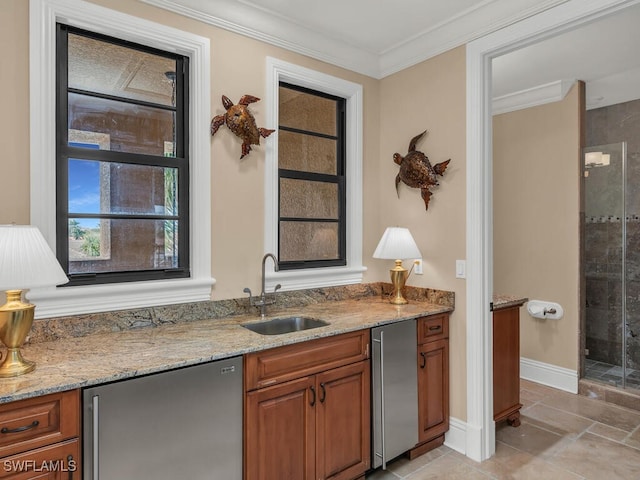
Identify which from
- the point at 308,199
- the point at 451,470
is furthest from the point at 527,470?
the point at 308,199

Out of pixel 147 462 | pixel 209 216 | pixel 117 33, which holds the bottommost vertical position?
pixel 147 462

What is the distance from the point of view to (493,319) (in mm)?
2668

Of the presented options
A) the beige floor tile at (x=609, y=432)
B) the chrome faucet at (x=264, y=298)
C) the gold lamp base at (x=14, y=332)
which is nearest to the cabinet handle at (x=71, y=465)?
the gold lamp base at (x=14, y=332)

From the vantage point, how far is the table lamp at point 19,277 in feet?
4.37

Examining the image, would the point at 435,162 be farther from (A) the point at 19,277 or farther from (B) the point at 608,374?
(B) the point at 608,374

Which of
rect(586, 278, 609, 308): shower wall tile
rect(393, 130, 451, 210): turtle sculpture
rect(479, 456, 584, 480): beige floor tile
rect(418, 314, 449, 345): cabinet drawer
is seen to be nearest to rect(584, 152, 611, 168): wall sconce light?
rect(586, 278, 609, 308): shower wall tile

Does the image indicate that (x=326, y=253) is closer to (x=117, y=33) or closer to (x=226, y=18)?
(x=226, y=18)

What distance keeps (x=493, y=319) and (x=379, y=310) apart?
808 millimetres

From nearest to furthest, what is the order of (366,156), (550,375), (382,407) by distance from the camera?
(382,407) → (366,156) → (550,375)

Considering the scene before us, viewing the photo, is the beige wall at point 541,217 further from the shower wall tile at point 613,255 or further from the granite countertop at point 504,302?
the granite countertop at point 504,302

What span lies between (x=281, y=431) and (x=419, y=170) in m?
1.90

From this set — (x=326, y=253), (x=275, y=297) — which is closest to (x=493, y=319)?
(x=326, y=253)

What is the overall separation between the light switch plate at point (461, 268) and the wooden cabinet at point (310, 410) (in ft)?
2.71

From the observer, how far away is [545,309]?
375 centimetres
